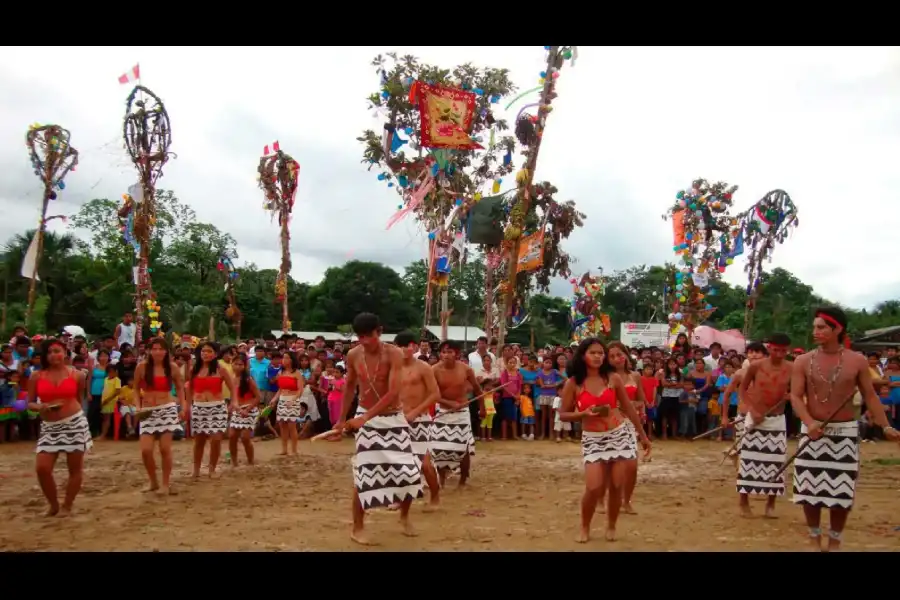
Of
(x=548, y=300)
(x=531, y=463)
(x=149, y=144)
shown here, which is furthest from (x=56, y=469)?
(x=548, y=300)

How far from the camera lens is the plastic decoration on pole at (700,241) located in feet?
70.4

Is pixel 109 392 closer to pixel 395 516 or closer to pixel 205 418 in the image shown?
pixel 205 418

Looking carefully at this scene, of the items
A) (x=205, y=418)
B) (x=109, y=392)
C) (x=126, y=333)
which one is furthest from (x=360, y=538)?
(x=126, y=333)

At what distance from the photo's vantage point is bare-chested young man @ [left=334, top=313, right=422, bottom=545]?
598 cm

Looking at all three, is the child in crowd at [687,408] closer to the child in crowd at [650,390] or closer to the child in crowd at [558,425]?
the child in crowd at [650,390]

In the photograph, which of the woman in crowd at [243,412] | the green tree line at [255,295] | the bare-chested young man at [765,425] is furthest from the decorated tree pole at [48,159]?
the bare-chested young man at [765,425]

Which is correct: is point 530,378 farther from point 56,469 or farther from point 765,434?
point 56,469

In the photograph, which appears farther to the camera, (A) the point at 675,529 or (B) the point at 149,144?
(B) the point at 149,144

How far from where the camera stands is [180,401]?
8.13 meters

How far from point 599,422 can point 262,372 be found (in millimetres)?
9187

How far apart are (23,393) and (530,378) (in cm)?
900

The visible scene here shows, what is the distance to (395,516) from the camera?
7.13 meters

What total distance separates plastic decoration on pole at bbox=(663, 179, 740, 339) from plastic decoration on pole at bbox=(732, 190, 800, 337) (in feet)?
1.28

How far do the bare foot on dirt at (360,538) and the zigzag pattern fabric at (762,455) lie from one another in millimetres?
3741
